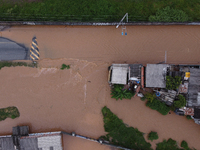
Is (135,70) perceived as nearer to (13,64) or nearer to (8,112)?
(13,64)

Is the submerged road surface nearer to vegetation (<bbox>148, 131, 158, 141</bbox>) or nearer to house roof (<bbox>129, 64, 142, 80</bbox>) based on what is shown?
house roof (<bbox>129, 64, 142, 80</bbox>)

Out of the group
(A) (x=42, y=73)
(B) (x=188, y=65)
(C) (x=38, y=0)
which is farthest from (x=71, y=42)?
(B) (x=188, y=65)

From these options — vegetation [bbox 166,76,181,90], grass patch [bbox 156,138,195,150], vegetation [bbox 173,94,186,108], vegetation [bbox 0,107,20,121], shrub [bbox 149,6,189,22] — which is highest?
shrub [bbox 149,6,189,22]

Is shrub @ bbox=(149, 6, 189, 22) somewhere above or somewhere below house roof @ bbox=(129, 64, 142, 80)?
above

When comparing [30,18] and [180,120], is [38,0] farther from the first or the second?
[180,120]

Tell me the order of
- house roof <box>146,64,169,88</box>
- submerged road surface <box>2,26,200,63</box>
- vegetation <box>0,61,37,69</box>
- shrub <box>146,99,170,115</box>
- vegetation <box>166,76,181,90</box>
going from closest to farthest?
vegetation <box>166,76,181,90</box>
house roof <box>146,64,169,88</box>
shrub <box>146,99,170,115</box>
vegetation <box>0,61,37,69</box>
submerged road surface <box>2,26,200,63</box>

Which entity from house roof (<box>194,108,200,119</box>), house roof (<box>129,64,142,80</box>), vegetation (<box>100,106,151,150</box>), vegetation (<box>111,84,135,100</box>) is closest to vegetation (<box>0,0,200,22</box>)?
house roof (<box>129,64,142,80</box>)

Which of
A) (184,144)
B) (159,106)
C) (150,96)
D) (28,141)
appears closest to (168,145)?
(184,144)
